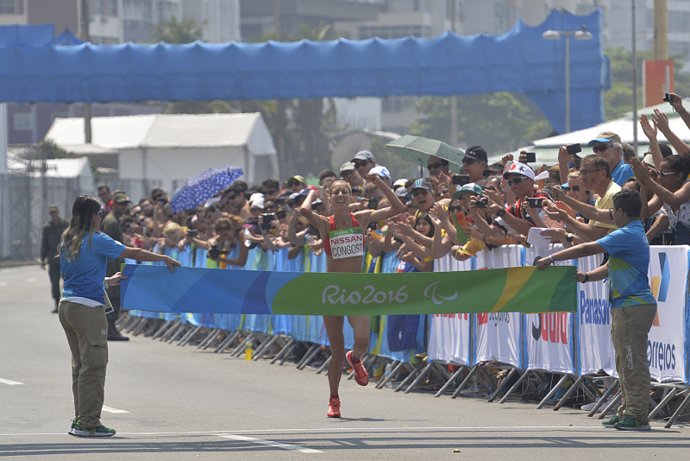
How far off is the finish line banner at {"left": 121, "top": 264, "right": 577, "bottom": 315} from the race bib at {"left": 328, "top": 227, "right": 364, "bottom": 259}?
1131 millimetres

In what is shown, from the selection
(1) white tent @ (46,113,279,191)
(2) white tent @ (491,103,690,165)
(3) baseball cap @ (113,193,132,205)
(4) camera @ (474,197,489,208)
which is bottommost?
(4) camera @ (474,197,489,208)

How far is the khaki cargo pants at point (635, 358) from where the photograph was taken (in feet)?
41.7

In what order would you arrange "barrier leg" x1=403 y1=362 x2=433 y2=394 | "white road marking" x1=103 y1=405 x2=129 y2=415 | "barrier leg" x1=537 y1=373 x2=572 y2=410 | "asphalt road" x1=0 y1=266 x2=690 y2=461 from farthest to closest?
"barrier leg" x1=403 y1=362 x2=433 y2=394 → "barrier leg" x1=537 y1=373 x2=572 y2=410 → "white road marking" x1=103 y1=405 x2=129 y2=415 → "asphalt road" x1=0 y1=266 x2=690 y2=461

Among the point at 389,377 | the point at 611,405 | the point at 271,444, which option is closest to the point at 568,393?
the point at 611,405

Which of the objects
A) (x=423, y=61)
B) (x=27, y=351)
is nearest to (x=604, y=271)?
(x=27, y=351)

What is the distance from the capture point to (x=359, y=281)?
13.8m

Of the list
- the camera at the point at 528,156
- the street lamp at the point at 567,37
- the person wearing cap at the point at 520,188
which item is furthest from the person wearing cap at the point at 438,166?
the street lamp at the point at 567,37

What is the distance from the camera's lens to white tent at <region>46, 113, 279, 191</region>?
6900cm

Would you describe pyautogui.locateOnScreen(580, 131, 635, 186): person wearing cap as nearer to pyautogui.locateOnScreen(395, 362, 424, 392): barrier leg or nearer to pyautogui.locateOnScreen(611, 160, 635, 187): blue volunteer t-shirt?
pyautogui.locateOnScreen(611, 160, 635, 187): blue volunteer t-shirt

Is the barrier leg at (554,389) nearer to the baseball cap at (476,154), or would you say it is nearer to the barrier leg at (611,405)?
the barrier leg at (611,405)

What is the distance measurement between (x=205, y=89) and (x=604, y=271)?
30072 mm

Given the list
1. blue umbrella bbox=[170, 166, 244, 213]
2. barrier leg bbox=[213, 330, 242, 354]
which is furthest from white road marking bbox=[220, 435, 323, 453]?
blue umbrella bbox=[170, 166, 244, 213]

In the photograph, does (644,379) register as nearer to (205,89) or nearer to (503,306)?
(503,306)

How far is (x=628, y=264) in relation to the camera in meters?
12.7
